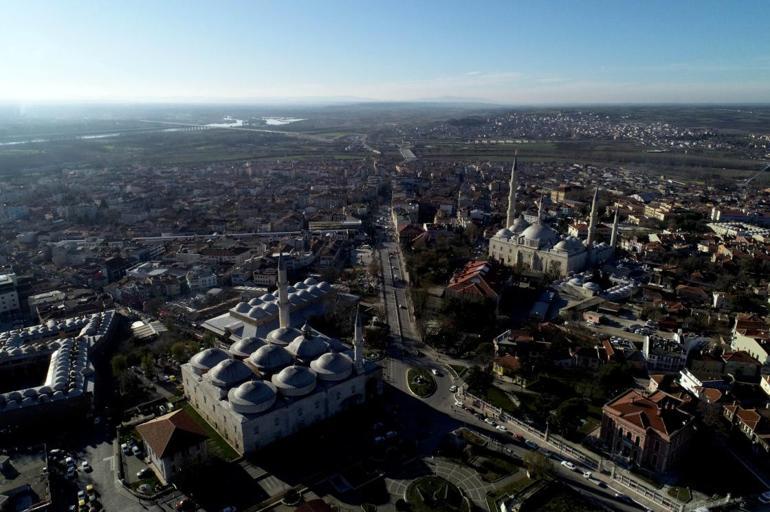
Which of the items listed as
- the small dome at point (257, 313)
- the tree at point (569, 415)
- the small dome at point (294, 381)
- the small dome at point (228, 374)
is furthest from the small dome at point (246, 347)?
the tree at point (569, 415)

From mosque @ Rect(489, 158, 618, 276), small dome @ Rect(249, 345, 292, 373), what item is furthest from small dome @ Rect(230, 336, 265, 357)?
mosque @ Rect(489, 158, 618, 276)

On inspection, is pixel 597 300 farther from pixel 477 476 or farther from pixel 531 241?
pixel 477 476

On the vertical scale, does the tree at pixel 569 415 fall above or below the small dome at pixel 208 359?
below

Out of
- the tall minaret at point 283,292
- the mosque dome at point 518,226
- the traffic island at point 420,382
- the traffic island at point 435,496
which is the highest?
the tall minaret at point 283,292

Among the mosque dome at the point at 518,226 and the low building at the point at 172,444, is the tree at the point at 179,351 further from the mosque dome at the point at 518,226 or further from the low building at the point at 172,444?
the mosque dome at the point at 518,226

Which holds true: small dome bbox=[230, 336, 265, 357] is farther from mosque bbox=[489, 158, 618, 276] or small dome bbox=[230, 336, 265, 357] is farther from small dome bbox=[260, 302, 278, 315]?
mosque bbox=[489, 158, 618, 276]

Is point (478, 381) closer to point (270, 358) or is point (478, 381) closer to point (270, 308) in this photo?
point (270, 358)

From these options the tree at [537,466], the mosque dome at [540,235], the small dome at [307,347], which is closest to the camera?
the tree at [537,466]
